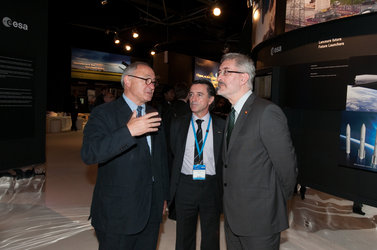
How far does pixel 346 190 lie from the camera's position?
301cm

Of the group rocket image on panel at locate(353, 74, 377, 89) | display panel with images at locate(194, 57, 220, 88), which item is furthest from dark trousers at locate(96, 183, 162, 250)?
display panel with images at locate(194, 57, 220, 88)

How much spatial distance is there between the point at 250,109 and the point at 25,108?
2.16 meters

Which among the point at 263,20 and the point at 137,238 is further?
the point at 263,20

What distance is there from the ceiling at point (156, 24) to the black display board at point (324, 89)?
5.12m

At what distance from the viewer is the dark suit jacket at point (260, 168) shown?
5.18 ft

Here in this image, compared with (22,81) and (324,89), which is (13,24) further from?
(324,89)

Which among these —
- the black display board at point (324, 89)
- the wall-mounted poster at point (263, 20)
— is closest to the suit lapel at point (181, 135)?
the black display board at point (324, 89)

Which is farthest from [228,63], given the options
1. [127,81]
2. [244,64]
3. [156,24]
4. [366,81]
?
[156,24]

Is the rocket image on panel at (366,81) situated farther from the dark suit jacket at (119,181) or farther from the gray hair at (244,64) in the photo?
the dark suit jacket at (119,181)

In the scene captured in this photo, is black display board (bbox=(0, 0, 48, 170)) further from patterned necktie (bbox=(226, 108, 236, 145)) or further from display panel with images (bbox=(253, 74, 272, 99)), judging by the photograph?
display panel with images (bbox=(253, 74, 272, 99))

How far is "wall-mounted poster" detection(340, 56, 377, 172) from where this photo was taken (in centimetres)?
269

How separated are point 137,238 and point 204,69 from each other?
45.0 ft

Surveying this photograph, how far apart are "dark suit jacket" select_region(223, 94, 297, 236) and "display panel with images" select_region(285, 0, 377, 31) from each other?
180cm

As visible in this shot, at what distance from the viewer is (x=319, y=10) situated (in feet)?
9.59
